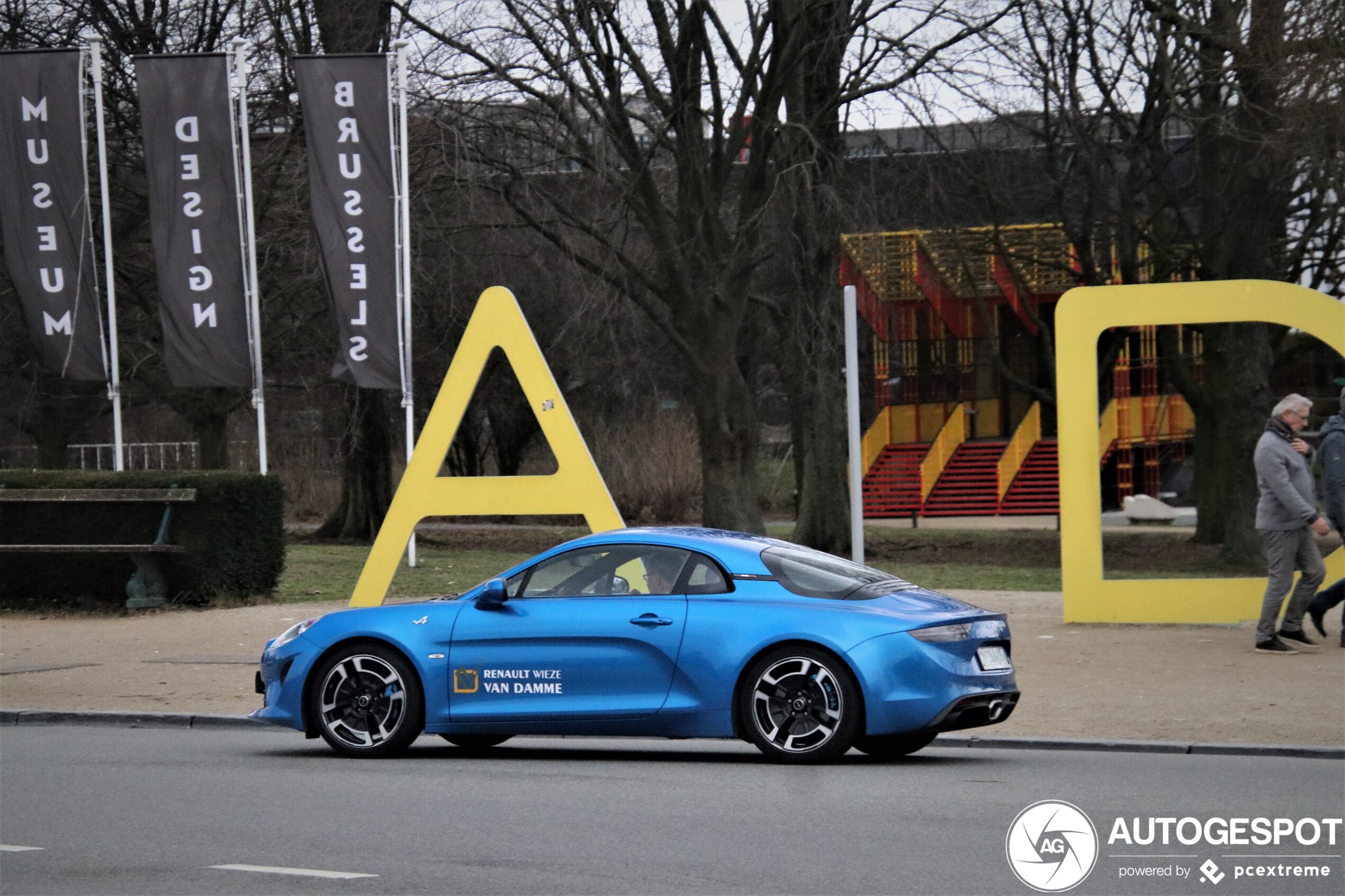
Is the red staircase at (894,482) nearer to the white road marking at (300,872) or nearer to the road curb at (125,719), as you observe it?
the road curb at (125,719)

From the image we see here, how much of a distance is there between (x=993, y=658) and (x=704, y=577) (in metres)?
1.65

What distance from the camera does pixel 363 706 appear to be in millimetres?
9961

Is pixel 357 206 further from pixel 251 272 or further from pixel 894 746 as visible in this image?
pixel 894 746

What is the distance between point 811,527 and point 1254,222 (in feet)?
28.9

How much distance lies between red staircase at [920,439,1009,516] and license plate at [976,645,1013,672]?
30873 mm

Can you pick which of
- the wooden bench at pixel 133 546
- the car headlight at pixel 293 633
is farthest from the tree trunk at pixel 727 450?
the car headlight at pixel 293 633

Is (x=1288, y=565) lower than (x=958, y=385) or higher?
lower

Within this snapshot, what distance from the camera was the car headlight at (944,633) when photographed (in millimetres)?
9039

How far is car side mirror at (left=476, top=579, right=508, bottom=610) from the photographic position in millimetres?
9664

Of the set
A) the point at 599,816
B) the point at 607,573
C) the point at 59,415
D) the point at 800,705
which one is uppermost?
the point at 59,415

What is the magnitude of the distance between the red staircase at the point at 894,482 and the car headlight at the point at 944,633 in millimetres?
30373

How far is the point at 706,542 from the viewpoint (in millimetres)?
9773

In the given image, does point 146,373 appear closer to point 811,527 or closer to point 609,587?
point 811,527

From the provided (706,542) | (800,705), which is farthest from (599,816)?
(706,542)
